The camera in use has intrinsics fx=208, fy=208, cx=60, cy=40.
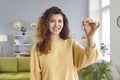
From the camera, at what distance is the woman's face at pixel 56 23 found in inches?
42.5

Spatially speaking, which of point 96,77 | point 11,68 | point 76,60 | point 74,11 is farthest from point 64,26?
point 74,11

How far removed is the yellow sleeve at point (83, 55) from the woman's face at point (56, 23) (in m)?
0.12

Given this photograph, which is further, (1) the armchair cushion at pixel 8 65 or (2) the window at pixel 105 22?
(2) the window at pixel 105 22

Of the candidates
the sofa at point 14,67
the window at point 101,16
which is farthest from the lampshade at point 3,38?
the window at point 101,16

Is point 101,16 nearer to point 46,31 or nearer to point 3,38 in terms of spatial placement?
point 3,38

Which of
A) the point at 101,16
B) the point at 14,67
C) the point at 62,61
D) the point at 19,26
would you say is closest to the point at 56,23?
the point at 62,61

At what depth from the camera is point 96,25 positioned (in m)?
0.96

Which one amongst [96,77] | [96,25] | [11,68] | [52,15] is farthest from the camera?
[11,68]

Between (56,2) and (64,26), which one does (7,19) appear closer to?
(56,2)

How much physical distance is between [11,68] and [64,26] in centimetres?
416

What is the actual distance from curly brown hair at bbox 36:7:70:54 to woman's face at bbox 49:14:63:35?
21mm

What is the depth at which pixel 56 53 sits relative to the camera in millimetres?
1077

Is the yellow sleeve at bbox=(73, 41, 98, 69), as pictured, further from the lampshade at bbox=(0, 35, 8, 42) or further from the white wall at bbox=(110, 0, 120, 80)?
the lampshade at bbox=(0, 35, 8, 42)

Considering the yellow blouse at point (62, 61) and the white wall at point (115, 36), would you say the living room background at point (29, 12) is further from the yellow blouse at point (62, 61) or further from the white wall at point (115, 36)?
the yellow blouse at point (62, 61)
